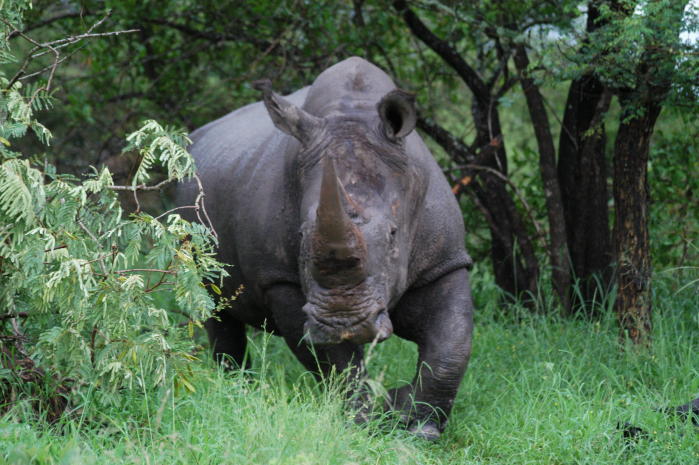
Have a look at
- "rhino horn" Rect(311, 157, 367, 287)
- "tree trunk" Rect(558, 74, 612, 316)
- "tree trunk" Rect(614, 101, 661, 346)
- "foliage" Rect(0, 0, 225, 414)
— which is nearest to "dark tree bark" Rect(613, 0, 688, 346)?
"tree trunk" Rect(614, 101, 661, 346)

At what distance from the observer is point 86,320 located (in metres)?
4.21

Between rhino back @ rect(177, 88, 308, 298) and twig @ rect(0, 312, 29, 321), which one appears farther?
rhino back @ rect(177, 88, 308, 298)

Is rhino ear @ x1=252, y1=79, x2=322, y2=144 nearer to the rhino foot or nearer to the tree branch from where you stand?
the rhino foot

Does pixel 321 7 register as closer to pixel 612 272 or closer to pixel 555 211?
pixel 555 211

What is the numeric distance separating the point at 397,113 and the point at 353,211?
68 centimetres

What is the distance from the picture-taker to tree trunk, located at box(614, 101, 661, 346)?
609 cm

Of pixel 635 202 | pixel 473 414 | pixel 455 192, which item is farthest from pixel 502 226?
pixel 473 414

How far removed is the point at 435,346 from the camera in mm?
5059

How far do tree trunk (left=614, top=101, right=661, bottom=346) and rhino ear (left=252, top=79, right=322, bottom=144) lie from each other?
221 centimetres

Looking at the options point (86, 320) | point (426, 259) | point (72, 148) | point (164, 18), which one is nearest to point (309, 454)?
point (86, 320)

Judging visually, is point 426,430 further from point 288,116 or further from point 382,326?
point 288,116

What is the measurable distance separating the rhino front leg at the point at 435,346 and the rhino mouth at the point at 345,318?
653mm

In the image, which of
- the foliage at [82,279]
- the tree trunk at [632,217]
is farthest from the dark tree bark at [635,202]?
the foliage at [82,279]

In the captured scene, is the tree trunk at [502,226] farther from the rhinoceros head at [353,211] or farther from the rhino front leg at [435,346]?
the rhinoceros head at [353,211]
